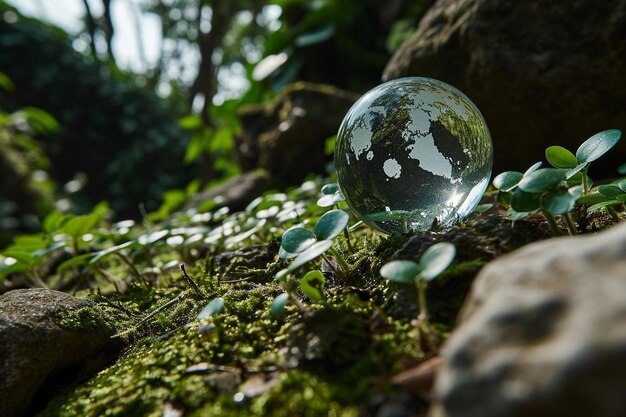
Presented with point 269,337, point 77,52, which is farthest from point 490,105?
point 77,52

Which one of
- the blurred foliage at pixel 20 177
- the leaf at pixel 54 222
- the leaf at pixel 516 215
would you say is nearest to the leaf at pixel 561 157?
the leaf at pixel 516 215

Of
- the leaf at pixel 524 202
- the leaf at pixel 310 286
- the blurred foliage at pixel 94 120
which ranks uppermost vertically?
the blurred foliage at pixel 94 120

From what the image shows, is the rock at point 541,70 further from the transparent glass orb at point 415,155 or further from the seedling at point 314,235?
the seedling at point 314,235

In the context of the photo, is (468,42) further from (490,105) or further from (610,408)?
(610,408)

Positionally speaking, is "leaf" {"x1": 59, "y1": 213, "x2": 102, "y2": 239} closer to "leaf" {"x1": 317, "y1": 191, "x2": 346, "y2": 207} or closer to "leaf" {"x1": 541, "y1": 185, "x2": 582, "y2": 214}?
"leaf" {"x1": 317, "y1": 191, "x2": 346, "y2": 207}

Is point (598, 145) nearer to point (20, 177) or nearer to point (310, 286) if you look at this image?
point (310, 286)

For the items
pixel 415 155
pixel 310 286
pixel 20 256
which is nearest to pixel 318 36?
pixel 20 256
